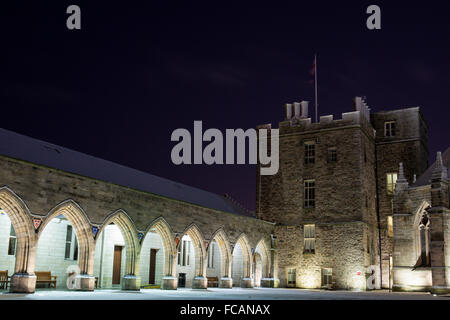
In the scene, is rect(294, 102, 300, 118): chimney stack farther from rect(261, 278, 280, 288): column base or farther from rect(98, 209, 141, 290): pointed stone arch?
rect(98, 209, 141, 290): pointed stone arch

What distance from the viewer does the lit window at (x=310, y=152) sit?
3506 centimetres

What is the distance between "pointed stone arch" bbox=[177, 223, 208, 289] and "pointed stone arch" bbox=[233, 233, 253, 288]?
387 centimetres

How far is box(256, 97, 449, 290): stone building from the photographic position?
32500 mm

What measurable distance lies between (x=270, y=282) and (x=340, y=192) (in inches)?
282

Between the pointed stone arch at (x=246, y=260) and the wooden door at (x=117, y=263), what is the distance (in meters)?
7.12

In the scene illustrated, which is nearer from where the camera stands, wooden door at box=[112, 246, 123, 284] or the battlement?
wooden door at box=[112, 246, 123, 284]

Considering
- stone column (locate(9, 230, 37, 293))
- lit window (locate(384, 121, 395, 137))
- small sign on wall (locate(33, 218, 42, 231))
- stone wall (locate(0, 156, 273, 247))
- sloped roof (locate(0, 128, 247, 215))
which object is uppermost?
lit window (locate(384, 121, 395, 137))

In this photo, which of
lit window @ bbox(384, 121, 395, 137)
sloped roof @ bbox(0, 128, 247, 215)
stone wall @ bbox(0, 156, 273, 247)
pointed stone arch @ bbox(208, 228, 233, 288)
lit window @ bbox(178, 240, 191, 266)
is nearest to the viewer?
stone wall @ bbox(0, 156, 273, 247)

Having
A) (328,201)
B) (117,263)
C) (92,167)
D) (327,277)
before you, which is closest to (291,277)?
(327,277)

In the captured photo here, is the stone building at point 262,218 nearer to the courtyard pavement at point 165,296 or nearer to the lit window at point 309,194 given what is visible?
the lit window at point 309,194

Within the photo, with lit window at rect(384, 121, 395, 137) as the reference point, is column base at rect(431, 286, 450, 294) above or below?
below

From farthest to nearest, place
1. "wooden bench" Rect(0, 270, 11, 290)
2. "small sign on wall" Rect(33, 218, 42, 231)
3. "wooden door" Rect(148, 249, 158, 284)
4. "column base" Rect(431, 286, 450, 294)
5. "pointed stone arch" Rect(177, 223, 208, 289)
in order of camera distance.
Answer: "wooden door" Rect(148, 249, 158, 284) < "pointed stone arch" Rect(177, 223, 208, 289) < "column base" Rect(431, 286, 450, 294) < "wooden bench" Rect(0, 270, 11, 290) < "small sign on wall" Rect(33, 218, 42, 231)

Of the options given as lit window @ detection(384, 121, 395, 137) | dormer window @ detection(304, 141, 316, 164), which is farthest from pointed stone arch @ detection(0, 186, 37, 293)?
lit window @ detection(384, 121, 395, 137)

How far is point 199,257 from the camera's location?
90.9 ft
